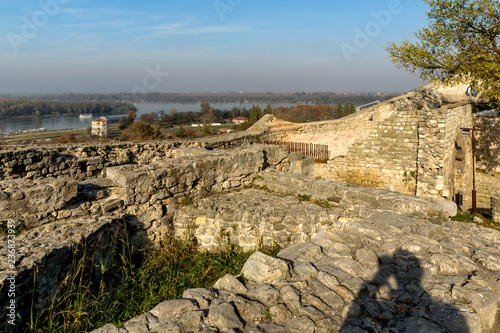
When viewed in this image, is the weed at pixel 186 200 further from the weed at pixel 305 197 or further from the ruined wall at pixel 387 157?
the ruined wall at pixel 387 157

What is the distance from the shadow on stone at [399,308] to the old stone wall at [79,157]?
606 centimetres

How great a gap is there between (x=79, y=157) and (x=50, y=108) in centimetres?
8072

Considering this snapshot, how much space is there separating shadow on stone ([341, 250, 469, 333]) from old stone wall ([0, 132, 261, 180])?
19.9 feet

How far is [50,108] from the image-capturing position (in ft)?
248

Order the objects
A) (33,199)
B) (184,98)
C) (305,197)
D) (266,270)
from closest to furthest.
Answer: (266,270)
(33,199)
(305,197)
(184,98)

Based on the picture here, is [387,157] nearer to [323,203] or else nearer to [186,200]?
[323,203]

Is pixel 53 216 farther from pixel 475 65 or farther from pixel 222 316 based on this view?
pixel 475 65

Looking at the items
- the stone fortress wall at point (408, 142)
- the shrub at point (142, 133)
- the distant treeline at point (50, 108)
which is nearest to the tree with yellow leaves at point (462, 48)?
the stone fortress wall at point (408, 142)

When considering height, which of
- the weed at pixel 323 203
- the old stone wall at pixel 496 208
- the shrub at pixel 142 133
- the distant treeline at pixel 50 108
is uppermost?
the distant treeline at pixel 50 108

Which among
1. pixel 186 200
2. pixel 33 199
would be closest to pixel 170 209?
pixel 186 200

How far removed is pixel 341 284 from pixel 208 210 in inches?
110

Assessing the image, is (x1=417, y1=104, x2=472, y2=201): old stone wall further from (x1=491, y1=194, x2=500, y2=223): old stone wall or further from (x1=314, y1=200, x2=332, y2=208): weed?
(x1=314, y1=200, x2=332, y2=208): weed

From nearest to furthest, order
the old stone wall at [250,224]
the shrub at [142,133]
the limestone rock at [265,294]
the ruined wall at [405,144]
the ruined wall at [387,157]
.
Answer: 1. the limestone rock at [265,294]
2. the old stone wall at [250,224]
3. the ruined wall at [405,144]
4. the ruined wall at [387,157]
5. the shrub at [142,133]

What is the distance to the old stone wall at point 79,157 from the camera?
7531mm
